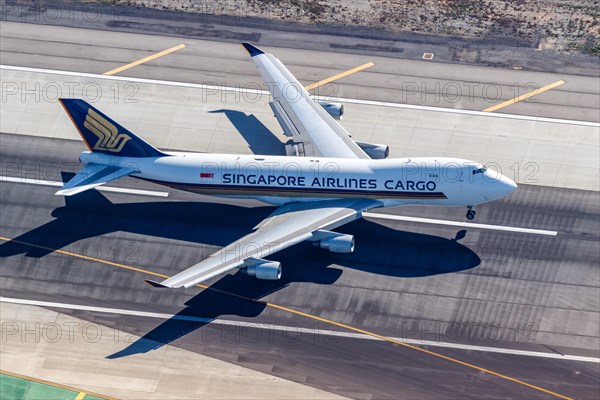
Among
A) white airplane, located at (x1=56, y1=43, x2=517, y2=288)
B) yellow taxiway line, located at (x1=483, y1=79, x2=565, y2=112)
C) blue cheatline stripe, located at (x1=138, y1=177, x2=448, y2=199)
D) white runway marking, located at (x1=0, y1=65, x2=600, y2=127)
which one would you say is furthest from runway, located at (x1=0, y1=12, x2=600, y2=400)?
blue cheatline stripe, located at (x1=138, y1=177, x2=448, y2=199)

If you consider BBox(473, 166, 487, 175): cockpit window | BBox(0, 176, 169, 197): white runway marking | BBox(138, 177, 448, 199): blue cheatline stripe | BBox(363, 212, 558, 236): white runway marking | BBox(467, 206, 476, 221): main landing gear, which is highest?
BBox(473, 166, 487, 175): cockpit window

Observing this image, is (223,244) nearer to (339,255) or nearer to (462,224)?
(339,255)

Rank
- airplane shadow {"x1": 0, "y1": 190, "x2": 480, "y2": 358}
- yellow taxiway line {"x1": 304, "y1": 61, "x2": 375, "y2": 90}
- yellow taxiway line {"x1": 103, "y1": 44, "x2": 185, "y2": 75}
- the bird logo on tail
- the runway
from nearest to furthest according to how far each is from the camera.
→ the runway < airplane shadow {"x1": 0, "y1": 190, "x2": 480, "y2": 358} < the bird logo on tail < yellow taxiway line {"x1": 304, "y1": 61, "x2": 375, "y2": 90} < yellow taxiway line {"x1": 103, "y1": 44, "x2": 185, "y2": 75}

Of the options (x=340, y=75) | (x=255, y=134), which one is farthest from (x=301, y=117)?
(x=340, y=75)

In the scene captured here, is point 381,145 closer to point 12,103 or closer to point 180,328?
point 180,328

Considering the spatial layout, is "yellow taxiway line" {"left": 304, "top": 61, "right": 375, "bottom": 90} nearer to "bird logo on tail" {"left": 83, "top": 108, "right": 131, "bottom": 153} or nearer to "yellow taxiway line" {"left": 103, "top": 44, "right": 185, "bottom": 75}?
"yellow taxiway line" {"left": 103, "top": 44, "right": 185, "bottom": 75}

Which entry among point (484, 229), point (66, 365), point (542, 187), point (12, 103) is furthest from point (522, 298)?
point (12, 103)
